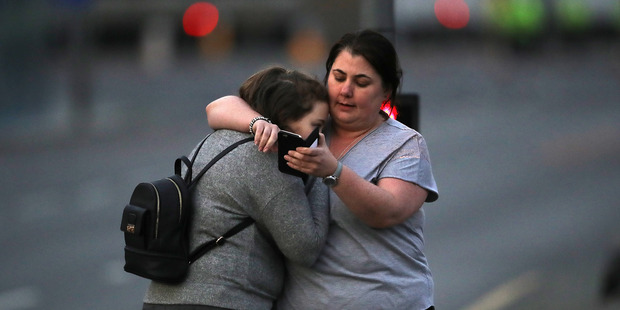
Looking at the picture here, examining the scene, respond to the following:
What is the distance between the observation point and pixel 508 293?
9.09m

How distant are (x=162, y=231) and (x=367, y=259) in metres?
0.68

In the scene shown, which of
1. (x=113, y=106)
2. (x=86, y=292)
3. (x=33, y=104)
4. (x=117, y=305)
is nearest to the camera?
(x=117, y=305)

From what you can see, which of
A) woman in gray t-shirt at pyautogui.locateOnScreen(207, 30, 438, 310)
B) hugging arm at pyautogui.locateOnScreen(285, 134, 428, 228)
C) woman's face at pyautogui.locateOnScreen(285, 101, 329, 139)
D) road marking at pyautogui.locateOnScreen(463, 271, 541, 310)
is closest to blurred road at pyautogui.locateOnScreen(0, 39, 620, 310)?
road marking at pyautogui.locateOnScreen(463, 271, 541, 310)

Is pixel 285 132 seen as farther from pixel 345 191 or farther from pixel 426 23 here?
pixel 426 23

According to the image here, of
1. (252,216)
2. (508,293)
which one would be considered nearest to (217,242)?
(252,216)

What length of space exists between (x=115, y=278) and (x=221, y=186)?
7630 millimetres

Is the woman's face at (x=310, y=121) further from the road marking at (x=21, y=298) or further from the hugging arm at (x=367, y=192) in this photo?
the road marking at (x=21, y=298)

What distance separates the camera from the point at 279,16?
145 feet

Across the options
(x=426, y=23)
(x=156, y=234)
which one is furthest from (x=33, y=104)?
(x=426, y=23)

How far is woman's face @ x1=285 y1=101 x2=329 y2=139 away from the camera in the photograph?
10.1 feet

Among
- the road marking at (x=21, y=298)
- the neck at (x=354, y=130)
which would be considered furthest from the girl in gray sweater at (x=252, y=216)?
the road marking at (x=21, y=298)

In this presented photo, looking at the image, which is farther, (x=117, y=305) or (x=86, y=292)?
(x=86, y=292)

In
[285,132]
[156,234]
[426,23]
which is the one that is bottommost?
[426,23]

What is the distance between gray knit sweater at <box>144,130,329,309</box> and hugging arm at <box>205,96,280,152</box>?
0.17 ft
